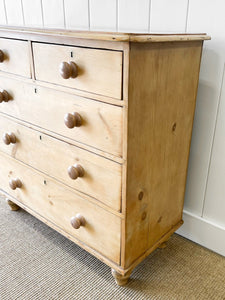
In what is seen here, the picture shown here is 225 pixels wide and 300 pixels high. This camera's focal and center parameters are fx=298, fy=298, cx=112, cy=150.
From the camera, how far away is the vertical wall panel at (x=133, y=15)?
1.19m

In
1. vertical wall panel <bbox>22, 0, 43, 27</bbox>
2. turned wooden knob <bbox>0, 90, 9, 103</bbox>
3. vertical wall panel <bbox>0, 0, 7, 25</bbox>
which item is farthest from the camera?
vertical wall panel <bbox>0, 0, 7, 25</bbox>

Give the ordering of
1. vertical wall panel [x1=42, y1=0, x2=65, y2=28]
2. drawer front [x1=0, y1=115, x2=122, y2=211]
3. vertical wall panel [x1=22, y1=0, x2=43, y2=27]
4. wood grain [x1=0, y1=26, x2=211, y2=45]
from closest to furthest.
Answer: wood grain [x1=0, y1=26, x2=211, y2=45] → drawer front [x1=0, y1=115, x2=122, y2=211] → vertical wall panel [x1=42, y1=0, x2=65, y2=28] → vertical wall panel [x1=22, y1=0, x2=43, y2=27]

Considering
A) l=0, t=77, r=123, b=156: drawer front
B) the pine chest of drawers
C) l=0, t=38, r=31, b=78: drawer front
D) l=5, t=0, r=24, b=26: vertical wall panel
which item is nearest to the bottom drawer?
the pine chest of drawers

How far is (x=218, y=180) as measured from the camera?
3.97 feet

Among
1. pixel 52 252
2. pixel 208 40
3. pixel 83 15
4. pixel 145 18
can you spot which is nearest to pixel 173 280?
pixel 52 252

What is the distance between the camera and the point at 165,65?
882mm

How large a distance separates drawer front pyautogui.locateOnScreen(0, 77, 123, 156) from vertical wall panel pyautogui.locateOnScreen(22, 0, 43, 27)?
2.00 ft

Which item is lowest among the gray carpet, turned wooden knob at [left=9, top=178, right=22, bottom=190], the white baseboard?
the gray carpet

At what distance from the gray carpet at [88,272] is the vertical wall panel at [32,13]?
3.66 ft

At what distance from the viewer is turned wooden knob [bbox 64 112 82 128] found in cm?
90

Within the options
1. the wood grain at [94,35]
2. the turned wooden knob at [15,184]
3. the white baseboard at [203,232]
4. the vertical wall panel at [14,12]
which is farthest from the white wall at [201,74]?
the turned wooden knob at [15,184]

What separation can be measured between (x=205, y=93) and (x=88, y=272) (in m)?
0.83

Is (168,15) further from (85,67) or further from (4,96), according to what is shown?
(4,96)

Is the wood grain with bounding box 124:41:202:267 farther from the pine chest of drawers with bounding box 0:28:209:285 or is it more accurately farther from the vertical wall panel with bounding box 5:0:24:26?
the vertical wall panel with bounding box 5:0:24:26
